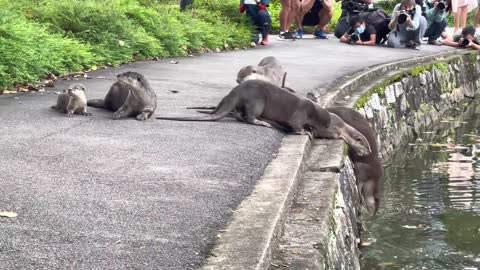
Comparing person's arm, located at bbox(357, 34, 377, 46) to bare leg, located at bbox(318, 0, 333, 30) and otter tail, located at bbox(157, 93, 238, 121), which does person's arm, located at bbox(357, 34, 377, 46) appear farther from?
otter tail, located at bbox(157, 93, 238, 121)

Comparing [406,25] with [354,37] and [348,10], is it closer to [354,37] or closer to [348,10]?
[354,37]

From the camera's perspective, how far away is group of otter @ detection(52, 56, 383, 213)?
6.10m

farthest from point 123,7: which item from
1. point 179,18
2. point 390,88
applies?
point 390,88

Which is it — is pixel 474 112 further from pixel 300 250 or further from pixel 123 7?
pixel 300 250

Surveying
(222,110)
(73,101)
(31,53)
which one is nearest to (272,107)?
(222,110)

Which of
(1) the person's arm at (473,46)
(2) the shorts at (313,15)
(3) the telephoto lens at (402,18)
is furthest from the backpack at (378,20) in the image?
(1) the person's arm at (473,46)

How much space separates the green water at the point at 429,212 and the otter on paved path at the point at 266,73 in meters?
1.53

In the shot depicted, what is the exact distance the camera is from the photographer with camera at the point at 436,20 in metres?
16.8

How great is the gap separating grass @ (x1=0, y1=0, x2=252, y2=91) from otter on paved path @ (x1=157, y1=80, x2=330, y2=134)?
2.61 meters

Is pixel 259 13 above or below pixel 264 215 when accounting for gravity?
above

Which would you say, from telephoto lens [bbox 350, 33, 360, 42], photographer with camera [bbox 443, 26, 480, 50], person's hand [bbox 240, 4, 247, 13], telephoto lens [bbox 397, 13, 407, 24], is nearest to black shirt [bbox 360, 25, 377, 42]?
telephoto lens [bbox 350, 33, 360, 42]

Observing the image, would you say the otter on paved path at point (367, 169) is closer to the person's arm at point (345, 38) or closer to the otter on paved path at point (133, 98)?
the otter on paved path at point (133, 98)

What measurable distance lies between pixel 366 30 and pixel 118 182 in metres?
12.8

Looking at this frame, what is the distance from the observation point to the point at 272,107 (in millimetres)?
6156
